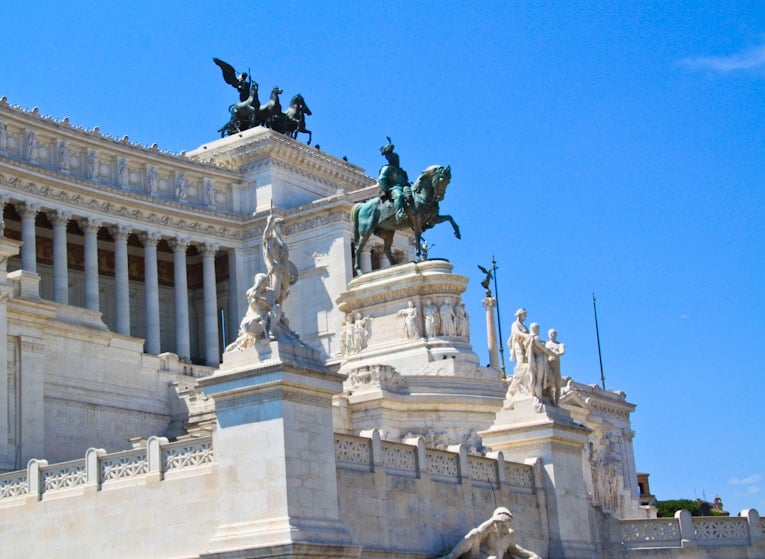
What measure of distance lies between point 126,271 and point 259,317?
53100mm

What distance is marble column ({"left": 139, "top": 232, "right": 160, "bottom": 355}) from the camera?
79.0 m

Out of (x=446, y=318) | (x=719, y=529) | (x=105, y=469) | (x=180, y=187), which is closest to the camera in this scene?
(x=105, y=469)

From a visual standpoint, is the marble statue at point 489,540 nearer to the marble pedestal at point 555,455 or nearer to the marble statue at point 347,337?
the marble pedestal at point 555,455

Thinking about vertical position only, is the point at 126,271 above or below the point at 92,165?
below

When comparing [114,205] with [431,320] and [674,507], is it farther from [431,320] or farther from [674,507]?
[674,507]

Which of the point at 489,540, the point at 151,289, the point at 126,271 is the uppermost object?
the point at 126,271

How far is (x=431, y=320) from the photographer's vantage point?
5538 centimetres

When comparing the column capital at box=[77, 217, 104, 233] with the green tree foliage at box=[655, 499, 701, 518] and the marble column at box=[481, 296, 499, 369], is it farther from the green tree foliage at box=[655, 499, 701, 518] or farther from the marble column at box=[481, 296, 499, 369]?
the green tree foliage at box=[655, 499, 701, 518]

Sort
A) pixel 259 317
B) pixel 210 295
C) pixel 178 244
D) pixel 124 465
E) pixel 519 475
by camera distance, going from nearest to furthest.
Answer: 1. pixel 259 317
2. pixel 124 465
3. pixel 519 475
4. pixel 178 244
5. pixel 210 295

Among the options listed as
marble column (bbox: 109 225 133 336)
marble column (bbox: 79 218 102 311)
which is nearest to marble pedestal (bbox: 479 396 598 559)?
marble column (bbox: 79 218 102 311)

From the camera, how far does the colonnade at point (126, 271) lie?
7469cm

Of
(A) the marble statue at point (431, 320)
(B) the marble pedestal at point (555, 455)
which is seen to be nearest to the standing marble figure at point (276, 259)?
(B) the marble pedestal at point (555, 455)

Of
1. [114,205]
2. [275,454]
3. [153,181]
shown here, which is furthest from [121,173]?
[275,454]

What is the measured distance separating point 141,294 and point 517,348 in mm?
51190
